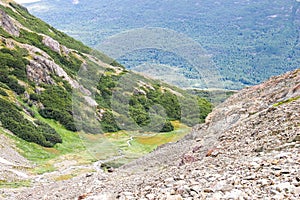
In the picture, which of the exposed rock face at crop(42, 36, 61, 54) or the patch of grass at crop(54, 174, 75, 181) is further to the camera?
the exposed rock face at crop(42, 36, 61, 54)

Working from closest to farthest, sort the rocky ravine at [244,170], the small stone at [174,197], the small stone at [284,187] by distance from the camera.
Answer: the small stone at [284,187]
the rocky ravine at [244,170]
the small stone at [174,197]

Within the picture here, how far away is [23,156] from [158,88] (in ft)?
295

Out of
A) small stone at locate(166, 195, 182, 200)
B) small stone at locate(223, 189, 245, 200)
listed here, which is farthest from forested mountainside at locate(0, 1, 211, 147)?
small stone at locate(223, 189, 245, 200)

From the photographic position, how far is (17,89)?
8225 cm

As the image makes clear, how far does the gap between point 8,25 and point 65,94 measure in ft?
118

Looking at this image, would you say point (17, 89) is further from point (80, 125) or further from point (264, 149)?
point (264, 149)

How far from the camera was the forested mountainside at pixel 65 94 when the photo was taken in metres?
74.9

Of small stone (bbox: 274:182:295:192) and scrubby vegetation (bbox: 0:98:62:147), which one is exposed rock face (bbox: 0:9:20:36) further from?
small stone (bbox: 274:182:295:192)

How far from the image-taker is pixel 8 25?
Answer: 388ft

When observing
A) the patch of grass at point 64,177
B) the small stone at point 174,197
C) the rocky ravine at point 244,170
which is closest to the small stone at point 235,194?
the rocky ravine at point 244,170

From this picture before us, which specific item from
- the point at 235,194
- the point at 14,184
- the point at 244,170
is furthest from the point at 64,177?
the point at 235,194

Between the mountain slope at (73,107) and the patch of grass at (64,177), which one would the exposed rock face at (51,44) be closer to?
the mountain slope at (73,107)

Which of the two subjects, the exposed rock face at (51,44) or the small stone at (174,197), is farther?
the exposed rock face at (51,44)

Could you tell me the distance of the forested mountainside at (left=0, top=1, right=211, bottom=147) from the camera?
7492cm
